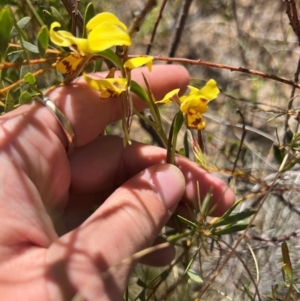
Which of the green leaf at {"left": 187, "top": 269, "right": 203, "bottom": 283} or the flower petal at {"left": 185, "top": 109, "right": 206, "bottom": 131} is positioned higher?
the flower petal at {"left": 185, "top": 109, "right": 206, "bottom": 131}

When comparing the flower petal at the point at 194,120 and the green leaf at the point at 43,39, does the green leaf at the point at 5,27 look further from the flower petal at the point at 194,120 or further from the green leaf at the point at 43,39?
the flower petal at the point at 194,120

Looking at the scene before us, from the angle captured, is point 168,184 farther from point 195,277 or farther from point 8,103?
point 8,103

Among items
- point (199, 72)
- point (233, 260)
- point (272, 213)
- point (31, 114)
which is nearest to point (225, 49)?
point (199, 72)

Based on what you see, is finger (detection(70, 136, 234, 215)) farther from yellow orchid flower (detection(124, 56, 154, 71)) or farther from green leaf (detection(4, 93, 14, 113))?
yellow orchid flower (detection(124, 56, 154, 71))

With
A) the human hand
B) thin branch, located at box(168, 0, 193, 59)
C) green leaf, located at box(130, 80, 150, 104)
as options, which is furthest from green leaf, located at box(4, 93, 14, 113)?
thin branch, located at box(168, 0, 193, 59)

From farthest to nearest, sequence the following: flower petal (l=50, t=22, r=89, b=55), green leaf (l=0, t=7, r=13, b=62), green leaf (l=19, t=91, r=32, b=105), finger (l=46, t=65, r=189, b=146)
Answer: finger (l=46, t=65, r=189, b=146) < green leaf (l=19, t=91, r=32, b=105) < green leaf (l=0, t=7, r=13, b=62) < flower petal (l=50, t=22, r=89, b=55)

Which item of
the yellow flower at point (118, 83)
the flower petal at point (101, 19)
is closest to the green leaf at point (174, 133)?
the yellow flower at point (118, 83)
